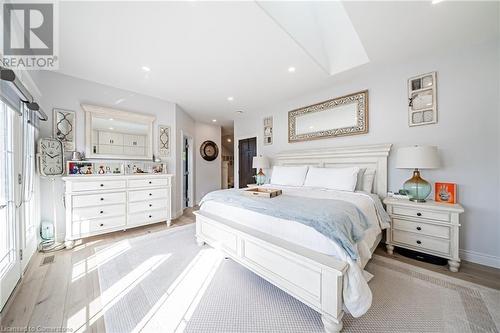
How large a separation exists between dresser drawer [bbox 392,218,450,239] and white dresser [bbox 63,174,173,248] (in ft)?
11.8

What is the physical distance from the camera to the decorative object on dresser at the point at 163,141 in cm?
385

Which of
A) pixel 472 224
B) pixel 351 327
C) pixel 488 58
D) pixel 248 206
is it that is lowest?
pixel 351 327

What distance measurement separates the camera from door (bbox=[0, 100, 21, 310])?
5.31 feet

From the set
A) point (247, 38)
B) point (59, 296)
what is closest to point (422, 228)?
point (247, 38)

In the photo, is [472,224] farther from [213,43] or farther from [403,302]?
[213,43]

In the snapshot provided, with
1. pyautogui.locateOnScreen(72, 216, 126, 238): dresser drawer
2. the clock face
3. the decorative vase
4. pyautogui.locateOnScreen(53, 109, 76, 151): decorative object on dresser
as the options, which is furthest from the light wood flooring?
pyautogui.locateOnScreen(53, 109, 76, 151): decorative object on dresser

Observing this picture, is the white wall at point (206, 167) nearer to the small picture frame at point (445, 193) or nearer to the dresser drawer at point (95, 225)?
the dresser drawer at point (95, 225)

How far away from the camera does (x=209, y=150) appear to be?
5840 millimetres

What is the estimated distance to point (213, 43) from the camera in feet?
6.93

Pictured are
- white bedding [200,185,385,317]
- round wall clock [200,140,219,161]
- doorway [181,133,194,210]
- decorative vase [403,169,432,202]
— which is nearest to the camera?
white bedding [200,185,385,317]

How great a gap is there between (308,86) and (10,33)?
12.1 feet

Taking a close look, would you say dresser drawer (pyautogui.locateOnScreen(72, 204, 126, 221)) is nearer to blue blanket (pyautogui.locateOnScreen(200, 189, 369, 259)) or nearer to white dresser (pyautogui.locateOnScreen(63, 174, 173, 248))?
white dresser (pyautogui.locateOnScreen(63, 174, 173, 248))

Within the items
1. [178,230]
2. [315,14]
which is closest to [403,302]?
[178,230]

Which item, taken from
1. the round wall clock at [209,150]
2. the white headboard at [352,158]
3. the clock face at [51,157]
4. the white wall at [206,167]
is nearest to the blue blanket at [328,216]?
the white headboard at [352,158]
